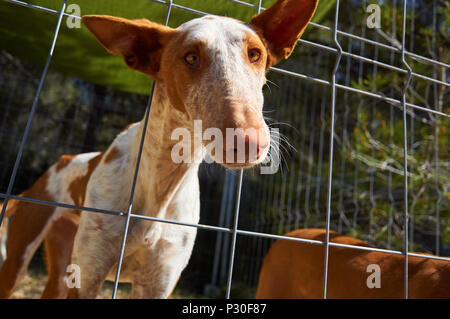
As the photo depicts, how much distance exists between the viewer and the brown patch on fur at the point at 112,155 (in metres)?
1.72

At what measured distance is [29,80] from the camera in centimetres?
427

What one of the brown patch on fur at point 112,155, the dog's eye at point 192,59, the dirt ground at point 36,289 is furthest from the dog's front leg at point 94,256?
the dirt ground at point 36,289

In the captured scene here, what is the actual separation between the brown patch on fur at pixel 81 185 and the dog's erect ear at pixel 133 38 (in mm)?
708

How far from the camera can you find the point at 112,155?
→ 1.75 m

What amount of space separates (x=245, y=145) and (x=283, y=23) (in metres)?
0.66

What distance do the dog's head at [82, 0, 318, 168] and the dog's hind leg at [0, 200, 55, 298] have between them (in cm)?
134

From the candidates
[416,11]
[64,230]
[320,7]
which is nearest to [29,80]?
[64,230]

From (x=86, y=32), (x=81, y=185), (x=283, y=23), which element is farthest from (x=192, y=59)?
(x=86, y=32)

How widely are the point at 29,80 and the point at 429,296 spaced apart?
434cm

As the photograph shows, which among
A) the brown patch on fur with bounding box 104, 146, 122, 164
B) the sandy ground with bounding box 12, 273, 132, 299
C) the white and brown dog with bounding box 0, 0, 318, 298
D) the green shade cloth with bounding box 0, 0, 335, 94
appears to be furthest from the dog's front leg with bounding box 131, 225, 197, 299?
the sandy ground with bounding box 12, 273, 132, 299

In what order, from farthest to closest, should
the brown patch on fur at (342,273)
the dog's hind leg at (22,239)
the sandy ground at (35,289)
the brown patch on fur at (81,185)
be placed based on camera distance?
the sandy ground at (35,289), the dog's hind leg at (22,239), the brown patch on fur at (81,185), the brown patch on fur at (342,273)

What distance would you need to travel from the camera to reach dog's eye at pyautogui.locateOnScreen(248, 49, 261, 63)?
124 centimetres

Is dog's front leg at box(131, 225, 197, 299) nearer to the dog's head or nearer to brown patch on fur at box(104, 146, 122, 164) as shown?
brown patch on fur at box(104, 146, 122, 164)

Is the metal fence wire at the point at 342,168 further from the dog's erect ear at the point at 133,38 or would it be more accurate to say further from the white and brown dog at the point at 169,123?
the dog's erect ear at the point at 133,38
